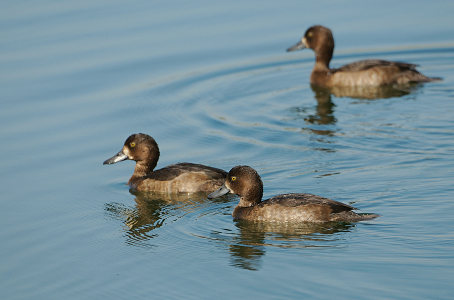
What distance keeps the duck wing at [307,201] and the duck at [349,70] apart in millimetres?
7249

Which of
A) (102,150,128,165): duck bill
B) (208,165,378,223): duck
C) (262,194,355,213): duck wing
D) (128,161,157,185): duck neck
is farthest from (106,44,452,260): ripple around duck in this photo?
(102,150,128,165): duck bill

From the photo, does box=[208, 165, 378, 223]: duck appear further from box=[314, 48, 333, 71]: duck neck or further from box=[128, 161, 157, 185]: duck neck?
Answer: box=[314, 48, 333, 71]: duck neck

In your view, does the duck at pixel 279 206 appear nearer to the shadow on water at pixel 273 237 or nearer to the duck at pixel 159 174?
the shadow on water at pixel 273 237

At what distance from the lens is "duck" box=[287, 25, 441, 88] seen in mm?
17281

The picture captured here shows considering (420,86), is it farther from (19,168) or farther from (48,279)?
(48,279)

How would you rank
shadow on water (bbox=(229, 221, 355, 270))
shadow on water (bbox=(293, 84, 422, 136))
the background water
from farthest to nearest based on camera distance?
shadow on water (bbox=(293, 84, 422, 136)), shadow on water (bbox=(229, 221, 355, 270)), the background water

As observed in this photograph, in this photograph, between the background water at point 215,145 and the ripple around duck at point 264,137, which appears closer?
the background water at point 215,145

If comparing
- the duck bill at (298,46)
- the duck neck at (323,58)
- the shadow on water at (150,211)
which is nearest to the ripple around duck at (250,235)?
the shadow on water at (150,211)

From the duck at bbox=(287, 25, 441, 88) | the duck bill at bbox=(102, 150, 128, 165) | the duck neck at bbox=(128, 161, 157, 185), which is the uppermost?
the duck at bbox=(287, 25, 441, 88)

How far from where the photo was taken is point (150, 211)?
11.9 metres

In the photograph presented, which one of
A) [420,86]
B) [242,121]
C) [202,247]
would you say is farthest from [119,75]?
[202,247]

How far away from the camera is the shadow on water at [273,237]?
980cm

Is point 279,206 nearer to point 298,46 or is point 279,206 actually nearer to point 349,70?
point 349,70

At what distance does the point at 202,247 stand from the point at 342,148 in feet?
14.1
